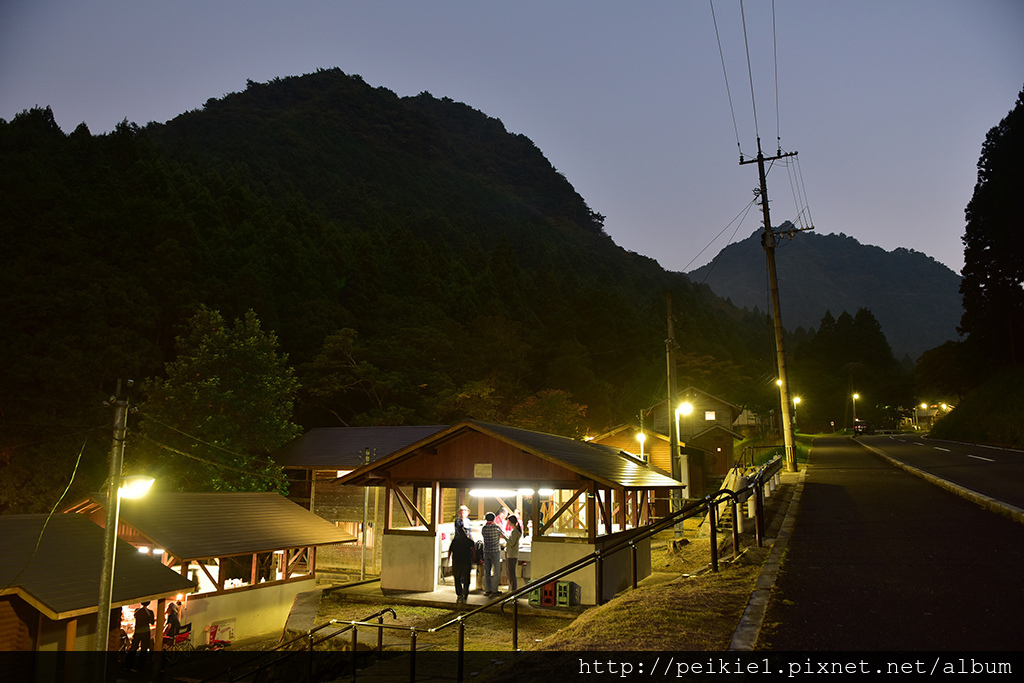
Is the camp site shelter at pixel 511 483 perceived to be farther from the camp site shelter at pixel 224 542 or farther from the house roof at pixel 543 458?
the camp site shelter at pixel 224 542

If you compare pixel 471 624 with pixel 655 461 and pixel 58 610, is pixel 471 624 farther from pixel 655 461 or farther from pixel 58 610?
pixel 655 461

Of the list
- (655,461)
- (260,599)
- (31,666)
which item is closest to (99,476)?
(260,599)

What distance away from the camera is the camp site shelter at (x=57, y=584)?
1309 cm

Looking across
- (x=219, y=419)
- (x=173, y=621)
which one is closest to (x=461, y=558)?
(x=173, y=621)

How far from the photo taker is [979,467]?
19188 millimetres

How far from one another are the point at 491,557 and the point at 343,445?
17021 millimetres

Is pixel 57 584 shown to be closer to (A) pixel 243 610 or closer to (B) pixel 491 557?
(A) pixel 243 610

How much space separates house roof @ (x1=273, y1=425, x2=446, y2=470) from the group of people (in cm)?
1313

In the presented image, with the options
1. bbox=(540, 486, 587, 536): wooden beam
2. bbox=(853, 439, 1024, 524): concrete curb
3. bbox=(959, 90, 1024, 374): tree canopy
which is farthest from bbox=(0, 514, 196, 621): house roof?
bbox=(959, 90, 1024, 374): tree canopy

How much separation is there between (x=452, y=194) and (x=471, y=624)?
176 metres

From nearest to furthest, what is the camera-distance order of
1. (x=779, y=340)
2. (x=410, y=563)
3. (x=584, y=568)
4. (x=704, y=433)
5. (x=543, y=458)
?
(x=584, y=568) < (x=543, y=458) < (x=410, y=563) < (x=779, y=340) < (x=704, y=433)

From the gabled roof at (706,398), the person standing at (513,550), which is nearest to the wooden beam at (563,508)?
the person standing at (513,550)

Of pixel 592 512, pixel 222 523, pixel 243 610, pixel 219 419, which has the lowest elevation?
pixel 243 610

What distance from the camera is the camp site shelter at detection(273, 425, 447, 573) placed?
26.4 metres
